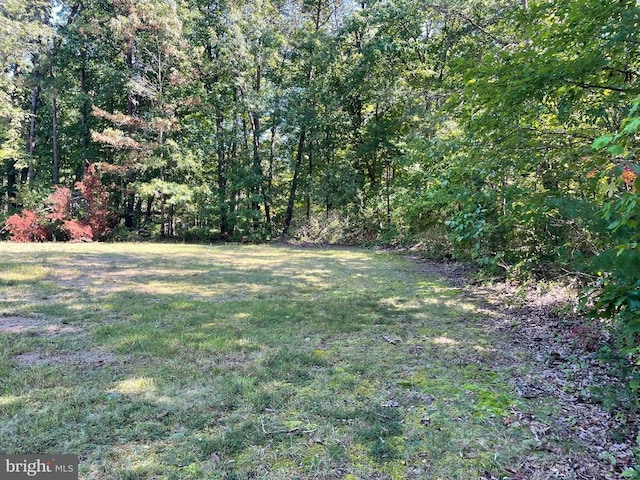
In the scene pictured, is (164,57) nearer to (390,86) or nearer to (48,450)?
(390,86)

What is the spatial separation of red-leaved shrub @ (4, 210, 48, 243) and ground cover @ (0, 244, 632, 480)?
31.8 ft

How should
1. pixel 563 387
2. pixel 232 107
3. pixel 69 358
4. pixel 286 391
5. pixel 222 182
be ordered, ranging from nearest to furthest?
1. pixel 286 391
2. pixel 563 387
3. pixel 69 358
4. pixel 232 107
5. pixel 222 182

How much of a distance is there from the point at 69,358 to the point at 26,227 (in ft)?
41.4

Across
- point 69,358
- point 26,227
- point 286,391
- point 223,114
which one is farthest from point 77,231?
point 286,391

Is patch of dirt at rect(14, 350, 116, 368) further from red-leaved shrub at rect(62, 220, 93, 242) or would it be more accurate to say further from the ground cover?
red-leaved shrub at rect(62, 220, 93, 242)

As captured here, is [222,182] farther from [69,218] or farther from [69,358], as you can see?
[69,358]

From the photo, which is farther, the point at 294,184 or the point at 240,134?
the point at 294,184

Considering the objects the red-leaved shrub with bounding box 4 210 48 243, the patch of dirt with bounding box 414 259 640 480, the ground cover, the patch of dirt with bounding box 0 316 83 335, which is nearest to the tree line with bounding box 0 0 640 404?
the red-leaved shrub with bounding box 4 210 48 243

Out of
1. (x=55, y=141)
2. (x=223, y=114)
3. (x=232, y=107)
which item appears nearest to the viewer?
(x=232, y=107)

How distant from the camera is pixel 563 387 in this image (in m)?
2.62

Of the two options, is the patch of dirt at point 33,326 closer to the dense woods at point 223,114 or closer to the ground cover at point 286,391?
the ground cover at point 286,391

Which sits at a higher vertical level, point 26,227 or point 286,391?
point 26,227

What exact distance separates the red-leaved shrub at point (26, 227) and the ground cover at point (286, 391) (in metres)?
9.69

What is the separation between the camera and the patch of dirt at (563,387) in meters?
1.85
